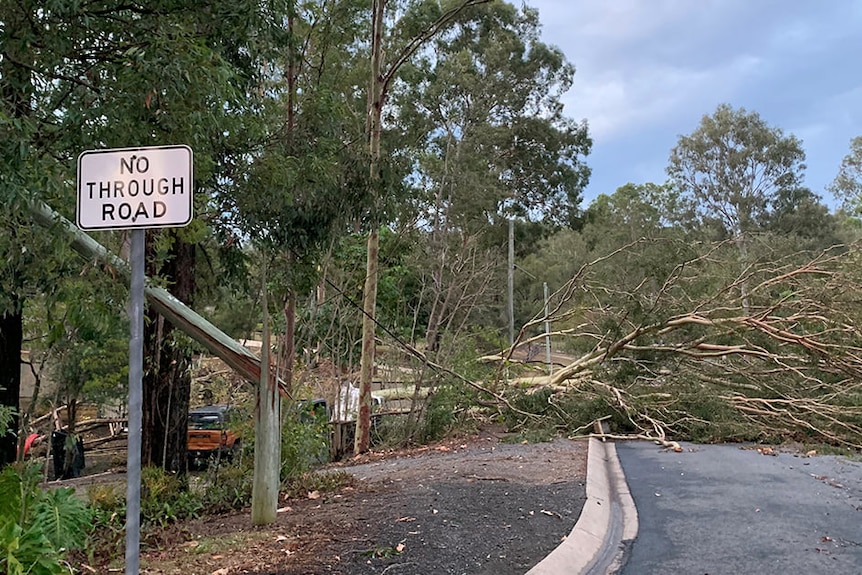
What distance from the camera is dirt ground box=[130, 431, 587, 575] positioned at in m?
4.36

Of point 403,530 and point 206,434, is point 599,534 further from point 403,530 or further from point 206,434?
point 206,434

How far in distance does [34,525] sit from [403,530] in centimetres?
258

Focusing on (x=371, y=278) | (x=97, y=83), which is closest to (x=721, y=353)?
(x=371, y=278)

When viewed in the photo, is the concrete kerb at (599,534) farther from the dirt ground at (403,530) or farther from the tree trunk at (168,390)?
the tree trunk at (168,390)

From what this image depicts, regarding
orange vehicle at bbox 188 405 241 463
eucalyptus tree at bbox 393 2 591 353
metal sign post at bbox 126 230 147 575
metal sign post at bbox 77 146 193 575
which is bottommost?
orange vehicle at bbox 188 405 241 463

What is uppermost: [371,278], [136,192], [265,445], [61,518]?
[371,278]

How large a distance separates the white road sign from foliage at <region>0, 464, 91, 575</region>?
167cm

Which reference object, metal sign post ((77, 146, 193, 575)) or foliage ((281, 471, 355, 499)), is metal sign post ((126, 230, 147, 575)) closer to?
metal sign post ((77, 146, 193, 575))

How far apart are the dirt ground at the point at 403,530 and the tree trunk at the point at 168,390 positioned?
202cm

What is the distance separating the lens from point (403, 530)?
17.0 ft

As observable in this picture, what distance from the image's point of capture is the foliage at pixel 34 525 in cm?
324

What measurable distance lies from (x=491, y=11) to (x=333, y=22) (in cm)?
1685

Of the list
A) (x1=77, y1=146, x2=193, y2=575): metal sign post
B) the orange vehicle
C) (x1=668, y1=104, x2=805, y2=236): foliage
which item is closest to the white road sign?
(x1=77, y1=146, x2=193, y2=575): metal sign post

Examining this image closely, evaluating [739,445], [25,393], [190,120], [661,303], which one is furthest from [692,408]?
[25,393]
